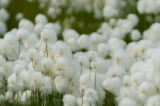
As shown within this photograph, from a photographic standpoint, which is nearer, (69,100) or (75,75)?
(69,100)

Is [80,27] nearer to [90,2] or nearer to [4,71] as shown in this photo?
[90,2]

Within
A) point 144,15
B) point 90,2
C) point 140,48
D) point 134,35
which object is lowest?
point 140,48

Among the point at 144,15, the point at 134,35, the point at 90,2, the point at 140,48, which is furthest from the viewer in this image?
the point at 90,2

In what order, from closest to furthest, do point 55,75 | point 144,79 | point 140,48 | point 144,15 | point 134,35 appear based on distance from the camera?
point 144,79 < point 55,75 < point 140,48 < point 134,35 < point 144,15

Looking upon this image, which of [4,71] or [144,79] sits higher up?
[4,71]

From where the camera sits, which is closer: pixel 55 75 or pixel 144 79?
pixel 144 79

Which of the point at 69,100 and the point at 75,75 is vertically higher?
the point at 75,75

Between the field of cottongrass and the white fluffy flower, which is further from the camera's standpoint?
the white fluffy flower

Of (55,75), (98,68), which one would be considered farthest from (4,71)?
(98,68)

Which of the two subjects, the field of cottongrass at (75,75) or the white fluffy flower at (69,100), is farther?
the white fluffy flower at (69,100)

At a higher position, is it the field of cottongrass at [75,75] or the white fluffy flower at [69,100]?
the field of cottongrass at [75,75]

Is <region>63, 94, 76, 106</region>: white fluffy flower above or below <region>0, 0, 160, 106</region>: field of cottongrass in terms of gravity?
below
